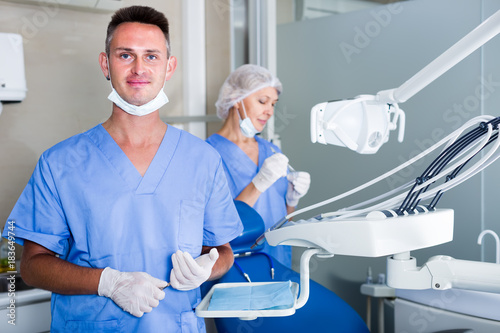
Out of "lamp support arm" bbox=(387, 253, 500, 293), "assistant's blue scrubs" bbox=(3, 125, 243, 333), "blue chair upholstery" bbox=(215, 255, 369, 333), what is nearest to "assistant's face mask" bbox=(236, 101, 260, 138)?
"blue chair upholstery" bbox=(215, 255, 369, 333)

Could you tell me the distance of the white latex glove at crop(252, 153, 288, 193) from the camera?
194 cm

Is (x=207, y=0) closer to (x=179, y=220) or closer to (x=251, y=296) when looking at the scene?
(x=179, y=220)

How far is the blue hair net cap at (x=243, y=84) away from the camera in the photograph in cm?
214

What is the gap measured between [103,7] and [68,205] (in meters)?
1.22

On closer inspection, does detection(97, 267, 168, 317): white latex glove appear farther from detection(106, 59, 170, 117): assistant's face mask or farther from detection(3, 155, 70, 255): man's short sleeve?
detection(106, 59, 170, 117): assistant's face mask

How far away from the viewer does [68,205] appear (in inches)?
50.3

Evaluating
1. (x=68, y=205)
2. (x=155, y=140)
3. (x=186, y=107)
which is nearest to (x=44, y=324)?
(x=68, y=205)

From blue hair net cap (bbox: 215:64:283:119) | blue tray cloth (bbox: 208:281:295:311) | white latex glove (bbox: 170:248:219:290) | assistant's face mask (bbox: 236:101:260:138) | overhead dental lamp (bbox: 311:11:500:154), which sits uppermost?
blue hair net cap (bbox: 215:64:283:119)

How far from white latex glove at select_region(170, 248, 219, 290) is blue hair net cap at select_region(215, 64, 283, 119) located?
3.32 feet

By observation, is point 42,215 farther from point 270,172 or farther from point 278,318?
point 270,172

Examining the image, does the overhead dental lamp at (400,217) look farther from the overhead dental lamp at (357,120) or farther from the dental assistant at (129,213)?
the dental assistant at (129,213)

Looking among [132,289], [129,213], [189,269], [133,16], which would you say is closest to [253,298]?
[189,269]

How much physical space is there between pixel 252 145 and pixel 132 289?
111 centimetres

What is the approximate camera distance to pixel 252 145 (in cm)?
218
